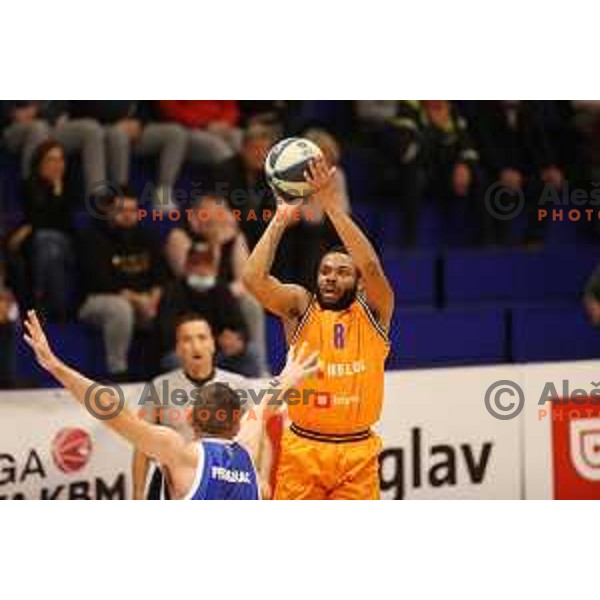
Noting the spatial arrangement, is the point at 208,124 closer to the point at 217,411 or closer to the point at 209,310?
the point at 209,310

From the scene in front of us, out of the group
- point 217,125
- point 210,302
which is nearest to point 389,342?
point 210,302

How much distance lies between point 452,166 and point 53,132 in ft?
6.09

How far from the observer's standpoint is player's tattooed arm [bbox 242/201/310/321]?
5.62 meters

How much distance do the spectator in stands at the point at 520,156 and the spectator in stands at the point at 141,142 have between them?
1.38 metres

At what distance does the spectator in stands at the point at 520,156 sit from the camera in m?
6.02

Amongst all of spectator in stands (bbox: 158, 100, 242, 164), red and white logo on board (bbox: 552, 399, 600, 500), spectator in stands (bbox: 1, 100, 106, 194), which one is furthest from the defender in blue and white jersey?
red and white logo on board (bbox: 552, 399, 600, 500)

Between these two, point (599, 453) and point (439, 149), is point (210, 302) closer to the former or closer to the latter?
point (439, 149)

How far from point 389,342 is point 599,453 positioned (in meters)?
1.18

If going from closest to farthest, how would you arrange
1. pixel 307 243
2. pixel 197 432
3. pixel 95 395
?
pixel 307 243
pixel 197 432
pixel 95 395

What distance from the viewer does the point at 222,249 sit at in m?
5.80

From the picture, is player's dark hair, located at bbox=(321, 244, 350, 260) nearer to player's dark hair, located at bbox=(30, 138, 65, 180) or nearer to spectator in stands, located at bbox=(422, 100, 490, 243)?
spectator in stands, located at bbox=(422, 100, 490, 243)

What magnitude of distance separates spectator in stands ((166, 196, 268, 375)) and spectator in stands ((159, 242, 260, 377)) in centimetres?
2

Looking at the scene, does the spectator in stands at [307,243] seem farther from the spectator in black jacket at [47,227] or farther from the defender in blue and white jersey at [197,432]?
the spectator in black jacket at [47,227]

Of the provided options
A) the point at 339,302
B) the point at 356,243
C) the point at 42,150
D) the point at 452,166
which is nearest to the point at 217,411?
the point at 339,302
